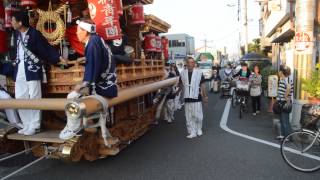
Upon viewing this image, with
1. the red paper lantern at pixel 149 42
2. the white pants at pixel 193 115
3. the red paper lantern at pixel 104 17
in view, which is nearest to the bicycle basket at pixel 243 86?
the white pants at pixel 193 115

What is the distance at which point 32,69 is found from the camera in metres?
5.09

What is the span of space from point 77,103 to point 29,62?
60.6 inches

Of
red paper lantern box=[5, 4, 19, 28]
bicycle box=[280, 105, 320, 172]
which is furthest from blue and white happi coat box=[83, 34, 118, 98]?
bicycle box=[280, 105, 320, 172]

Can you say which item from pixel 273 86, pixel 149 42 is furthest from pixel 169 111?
pixel 273 86

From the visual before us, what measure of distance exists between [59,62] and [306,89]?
17.1 ft

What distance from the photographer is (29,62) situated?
5.11 m

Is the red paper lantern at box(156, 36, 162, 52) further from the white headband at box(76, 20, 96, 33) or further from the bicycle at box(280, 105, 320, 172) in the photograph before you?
the bicycle at box(280, 105, 320, 172)

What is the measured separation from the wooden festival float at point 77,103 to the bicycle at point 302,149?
2.63 meters

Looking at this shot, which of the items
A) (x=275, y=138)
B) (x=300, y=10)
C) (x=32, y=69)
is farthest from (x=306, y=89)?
(x=32, y=69)

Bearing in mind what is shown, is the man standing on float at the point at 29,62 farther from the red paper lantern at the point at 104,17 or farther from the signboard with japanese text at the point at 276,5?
the signboard with japanese text at the point at 276,5

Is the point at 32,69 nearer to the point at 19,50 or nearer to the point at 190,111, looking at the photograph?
the point at 19,50

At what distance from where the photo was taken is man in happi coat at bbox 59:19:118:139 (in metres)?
4.66

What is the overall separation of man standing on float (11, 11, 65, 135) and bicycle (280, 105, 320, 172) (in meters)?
3.80

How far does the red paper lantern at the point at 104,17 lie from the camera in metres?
5.22
